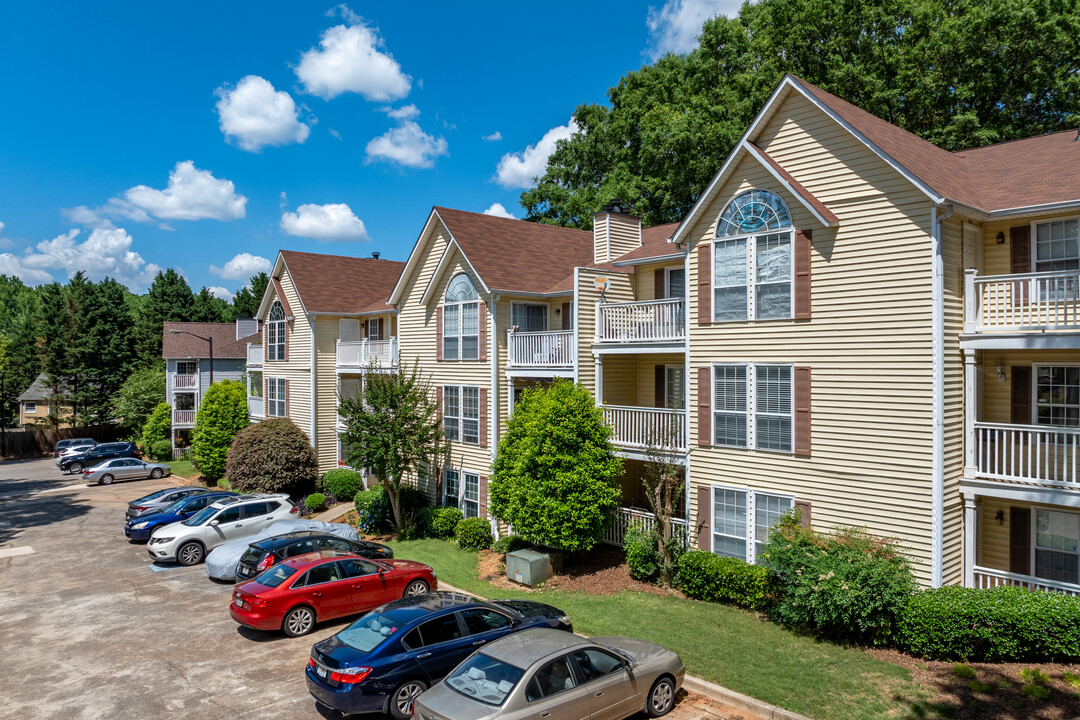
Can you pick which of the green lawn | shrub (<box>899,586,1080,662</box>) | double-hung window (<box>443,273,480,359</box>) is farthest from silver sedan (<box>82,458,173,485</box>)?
shrub (<box>899,586,1080,662</box>)

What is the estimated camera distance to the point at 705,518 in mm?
17094

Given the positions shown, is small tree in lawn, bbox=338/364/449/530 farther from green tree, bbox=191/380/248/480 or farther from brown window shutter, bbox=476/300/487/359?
green tree, bbox=191/380/248/480

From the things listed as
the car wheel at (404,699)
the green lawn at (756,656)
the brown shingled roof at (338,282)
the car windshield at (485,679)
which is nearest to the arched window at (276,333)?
the brown shingled roof at (338,282)

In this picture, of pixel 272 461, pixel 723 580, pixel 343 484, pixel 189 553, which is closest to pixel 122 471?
pixel 272 461

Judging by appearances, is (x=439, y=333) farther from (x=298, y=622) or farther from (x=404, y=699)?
(x=404, y=699)

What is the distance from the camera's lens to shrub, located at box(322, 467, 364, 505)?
1160 inches

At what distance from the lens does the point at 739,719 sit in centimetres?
1046

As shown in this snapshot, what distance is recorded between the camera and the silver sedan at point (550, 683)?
8641mm

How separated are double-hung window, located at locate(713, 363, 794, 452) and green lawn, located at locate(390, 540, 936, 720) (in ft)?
12.9

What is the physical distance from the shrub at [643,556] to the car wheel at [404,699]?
8140 mm

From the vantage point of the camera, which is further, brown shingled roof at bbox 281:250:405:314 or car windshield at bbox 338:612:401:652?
brown shingled roof at bbox 281:250:405:314

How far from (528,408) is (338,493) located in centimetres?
1384

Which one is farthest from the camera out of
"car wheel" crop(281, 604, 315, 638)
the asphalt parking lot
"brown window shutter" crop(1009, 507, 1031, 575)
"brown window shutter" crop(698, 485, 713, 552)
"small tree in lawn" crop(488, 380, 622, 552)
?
"small tree in lawn" crop(488, 380, 622, 552)

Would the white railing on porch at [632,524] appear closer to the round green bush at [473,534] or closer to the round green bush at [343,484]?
the round green bush at [473,534]
